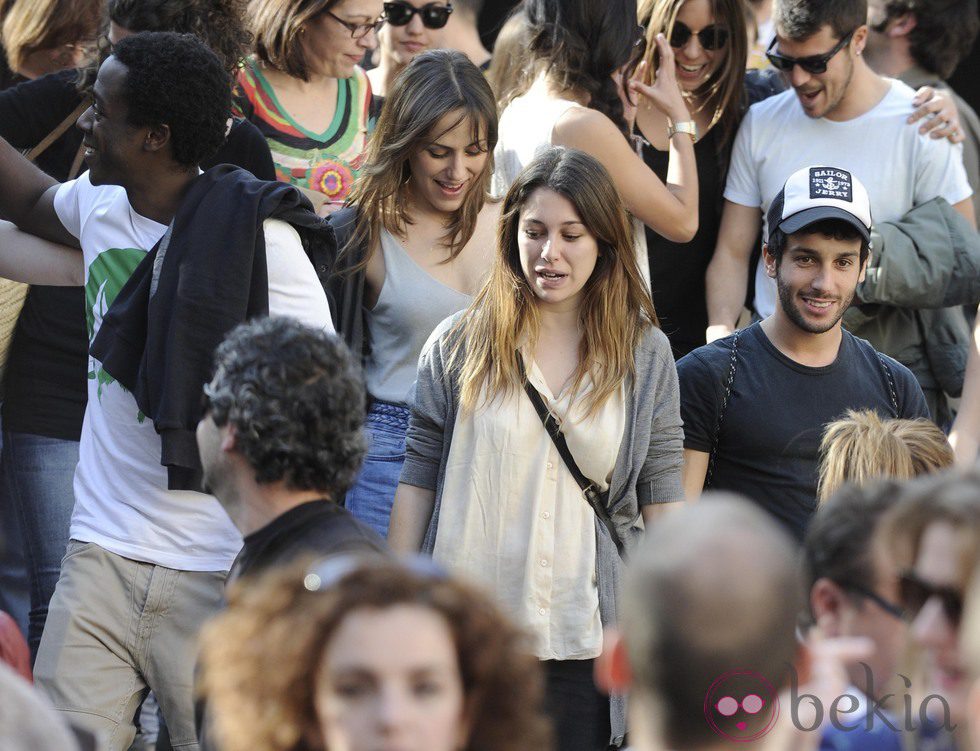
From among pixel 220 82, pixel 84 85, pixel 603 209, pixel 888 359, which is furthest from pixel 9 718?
pixel 888 359

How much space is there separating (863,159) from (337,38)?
5.57 feet

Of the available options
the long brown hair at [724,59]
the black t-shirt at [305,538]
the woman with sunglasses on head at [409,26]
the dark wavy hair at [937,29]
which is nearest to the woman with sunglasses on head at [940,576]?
the black t-shirt at [305,538]

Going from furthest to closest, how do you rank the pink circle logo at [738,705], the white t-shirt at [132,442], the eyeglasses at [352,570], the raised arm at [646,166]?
the raised arm at [646,166], the white t-shirt at [132,442], the eyeglasses at [352,570], the pink circle logo at [738,705]

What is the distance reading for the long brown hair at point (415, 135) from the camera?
13.7 ft

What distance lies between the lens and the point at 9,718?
6.58 feet

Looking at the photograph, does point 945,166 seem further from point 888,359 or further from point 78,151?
point 78,151

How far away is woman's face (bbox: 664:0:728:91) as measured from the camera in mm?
4777

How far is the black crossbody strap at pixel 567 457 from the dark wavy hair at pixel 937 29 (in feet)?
8.77

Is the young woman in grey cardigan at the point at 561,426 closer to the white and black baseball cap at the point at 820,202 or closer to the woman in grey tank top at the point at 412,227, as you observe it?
the woman in grey tank top at the point at 412,227

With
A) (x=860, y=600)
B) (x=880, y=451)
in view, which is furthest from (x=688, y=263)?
(x=860, y=600)

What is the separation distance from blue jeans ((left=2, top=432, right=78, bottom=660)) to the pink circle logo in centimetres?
245

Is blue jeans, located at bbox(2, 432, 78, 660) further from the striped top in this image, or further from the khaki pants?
the striped top

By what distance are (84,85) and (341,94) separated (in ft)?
3.18

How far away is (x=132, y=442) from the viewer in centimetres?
338
